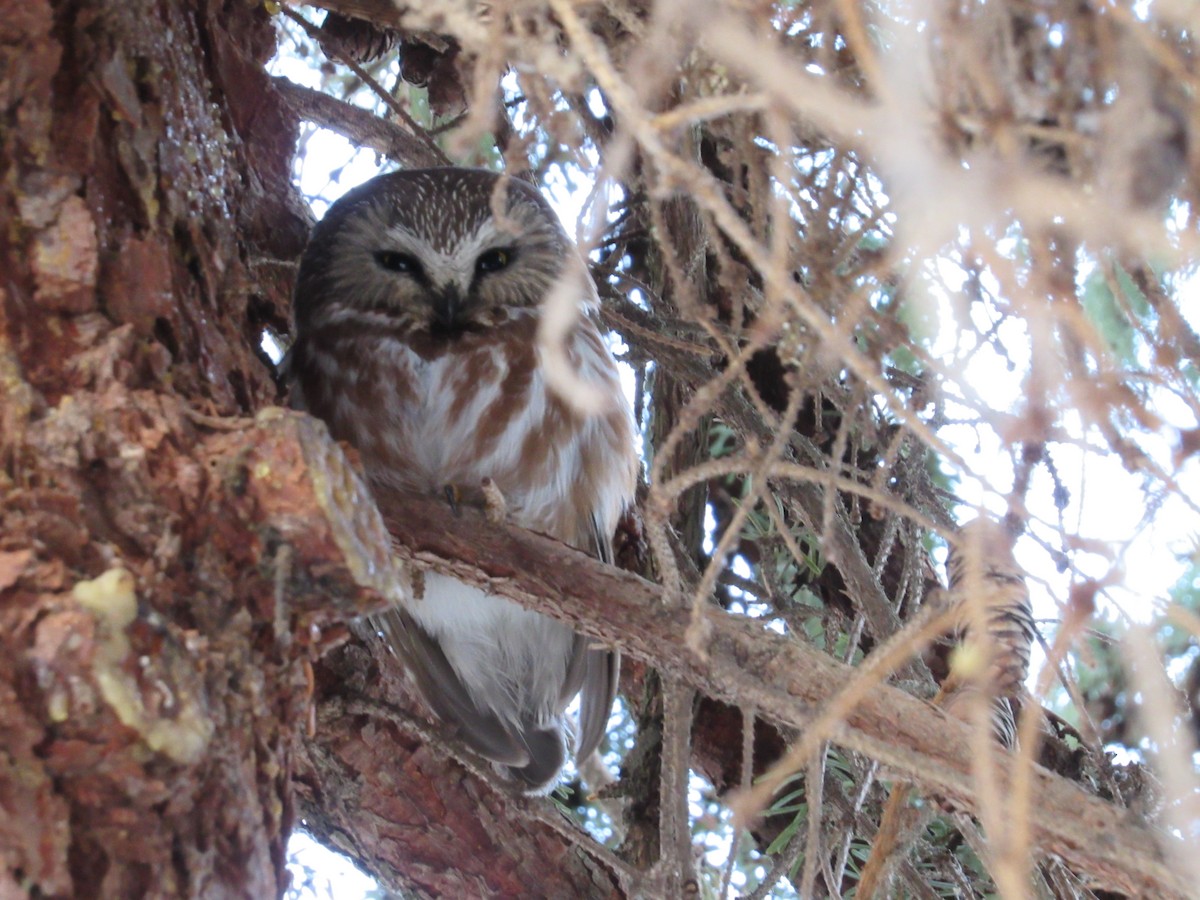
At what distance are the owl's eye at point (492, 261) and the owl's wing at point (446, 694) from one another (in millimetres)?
839

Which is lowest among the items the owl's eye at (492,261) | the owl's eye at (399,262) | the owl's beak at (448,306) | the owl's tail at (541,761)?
the owl's tail at (541,761)

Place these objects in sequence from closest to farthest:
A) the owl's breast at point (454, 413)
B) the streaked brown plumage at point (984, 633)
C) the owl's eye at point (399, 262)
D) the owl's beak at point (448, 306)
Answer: the streaked brown plumage at point (984, 633) → the owl's breast at point (454, 413) → the owl's beak at point (448, 306) → the owl's eye at point (399, 262)

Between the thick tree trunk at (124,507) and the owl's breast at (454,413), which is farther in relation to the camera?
the owl's breast at (454,413)

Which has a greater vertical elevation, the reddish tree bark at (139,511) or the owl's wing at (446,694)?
the reddish tree bark at (139,511)

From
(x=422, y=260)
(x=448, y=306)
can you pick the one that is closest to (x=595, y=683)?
(x=448, y=306)

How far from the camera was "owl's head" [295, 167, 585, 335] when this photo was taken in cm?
285

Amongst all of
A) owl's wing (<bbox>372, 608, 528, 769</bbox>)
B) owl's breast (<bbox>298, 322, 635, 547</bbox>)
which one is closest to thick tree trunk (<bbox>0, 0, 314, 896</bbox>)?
owl's breast (<bbox>298, 322, 635, 547</bbox>)

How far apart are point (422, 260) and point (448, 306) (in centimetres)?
22

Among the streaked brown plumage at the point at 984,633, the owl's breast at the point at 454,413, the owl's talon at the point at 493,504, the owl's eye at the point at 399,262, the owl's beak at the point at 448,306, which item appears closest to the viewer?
the streaked brown plumage at the point at 984,633

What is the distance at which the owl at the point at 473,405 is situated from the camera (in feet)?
8.74

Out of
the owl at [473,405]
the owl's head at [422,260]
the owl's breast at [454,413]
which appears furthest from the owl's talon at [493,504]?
the owl's head at [422,260]

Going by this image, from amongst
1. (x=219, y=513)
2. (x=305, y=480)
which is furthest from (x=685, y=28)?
(x=219, y=513)

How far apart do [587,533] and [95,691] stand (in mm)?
1727

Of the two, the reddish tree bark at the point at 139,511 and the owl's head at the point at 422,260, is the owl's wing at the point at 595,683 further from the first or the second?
the reddish tree bark at the point at 139,511
